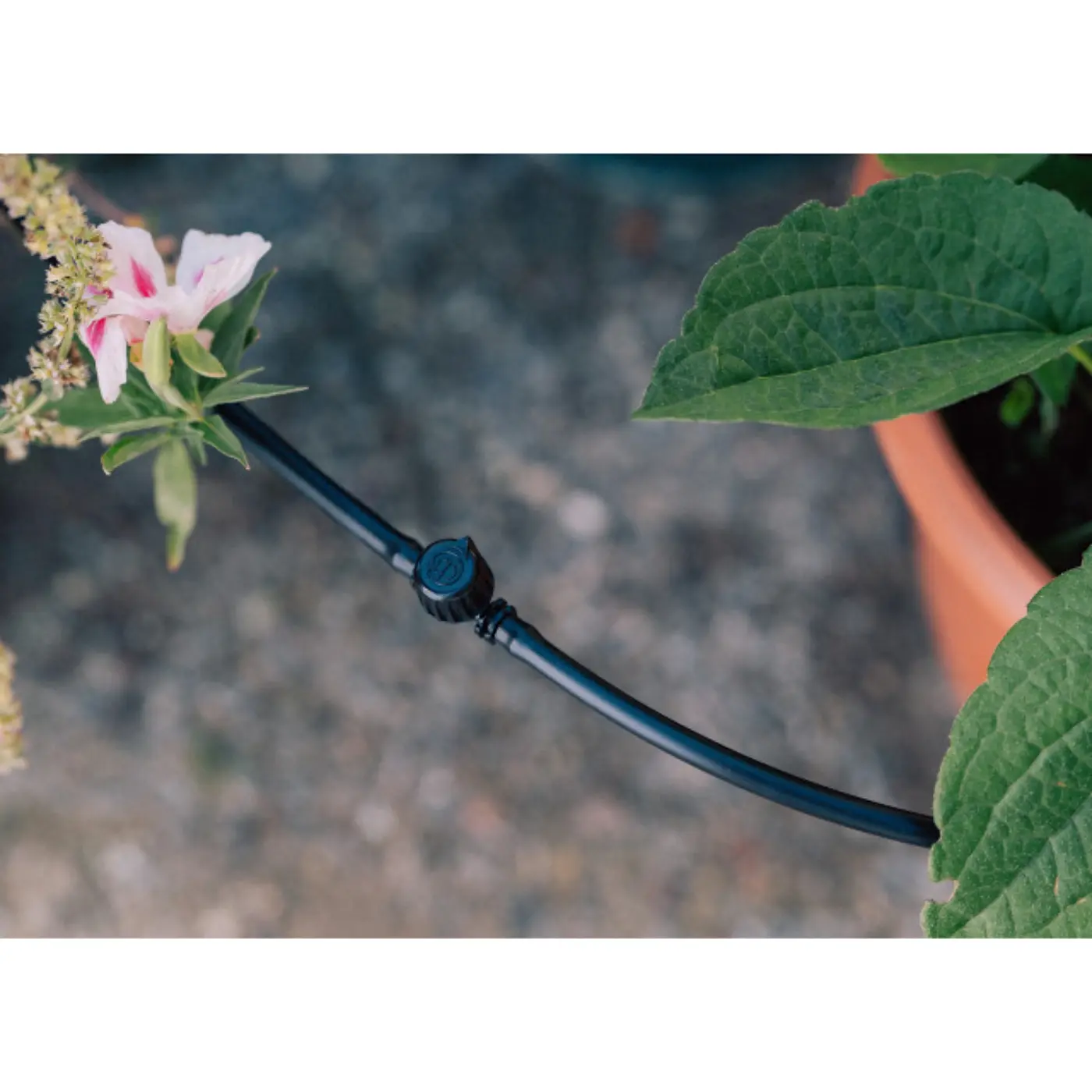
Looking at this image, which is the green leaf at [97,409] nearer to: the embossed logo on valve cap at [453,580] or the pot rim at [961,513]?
the embossed logo on valve cap at [453,580]

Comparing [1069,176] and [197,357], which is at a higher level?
[1069,176]

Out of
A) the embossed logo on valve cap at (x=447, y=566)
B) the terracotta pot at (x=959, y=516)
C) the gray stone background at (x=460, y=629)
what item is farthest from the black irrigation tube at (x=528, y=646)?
the gray stone background at (x=460, y=629)

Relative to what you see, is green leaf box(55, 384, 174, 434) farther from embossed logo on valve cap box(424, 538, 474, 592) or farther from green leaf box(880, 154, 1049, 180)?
green leaf box(880, 154, 1049, 180)

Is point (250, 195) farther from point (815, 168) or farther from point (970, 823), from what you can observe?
point (970, 823)

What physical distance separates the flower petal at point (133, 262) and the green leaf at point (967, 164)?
0.40 metres

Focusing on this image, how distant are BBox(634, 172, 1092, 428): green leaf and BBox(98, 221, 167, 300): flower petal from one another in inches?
7.8

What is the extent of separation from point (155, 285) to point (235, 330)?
0.13 ft

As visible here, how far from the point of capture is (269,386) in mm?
440

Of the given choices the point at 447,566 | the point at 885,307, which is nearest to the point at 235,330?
the point at 447,566

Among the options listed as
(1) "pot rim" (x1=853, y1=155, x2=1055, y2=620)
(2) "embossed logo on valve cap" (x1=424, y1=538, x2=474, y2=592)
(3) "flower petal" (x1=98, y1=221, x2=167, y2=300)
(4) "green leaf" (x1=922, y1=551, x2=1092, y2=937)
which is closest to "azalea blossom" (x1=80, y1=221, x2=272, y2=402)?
(3) "flower petal" (x1=98, y1=221, x2=167, y2=300)

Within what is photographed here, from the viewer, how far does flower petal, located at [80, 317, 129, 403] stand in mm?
409

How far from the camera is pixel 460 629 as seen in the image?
3.80ft

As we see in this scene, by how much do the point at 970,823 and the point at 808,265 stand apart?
0.23 meters

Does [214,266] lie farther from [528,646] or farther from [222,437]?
[528,646]
